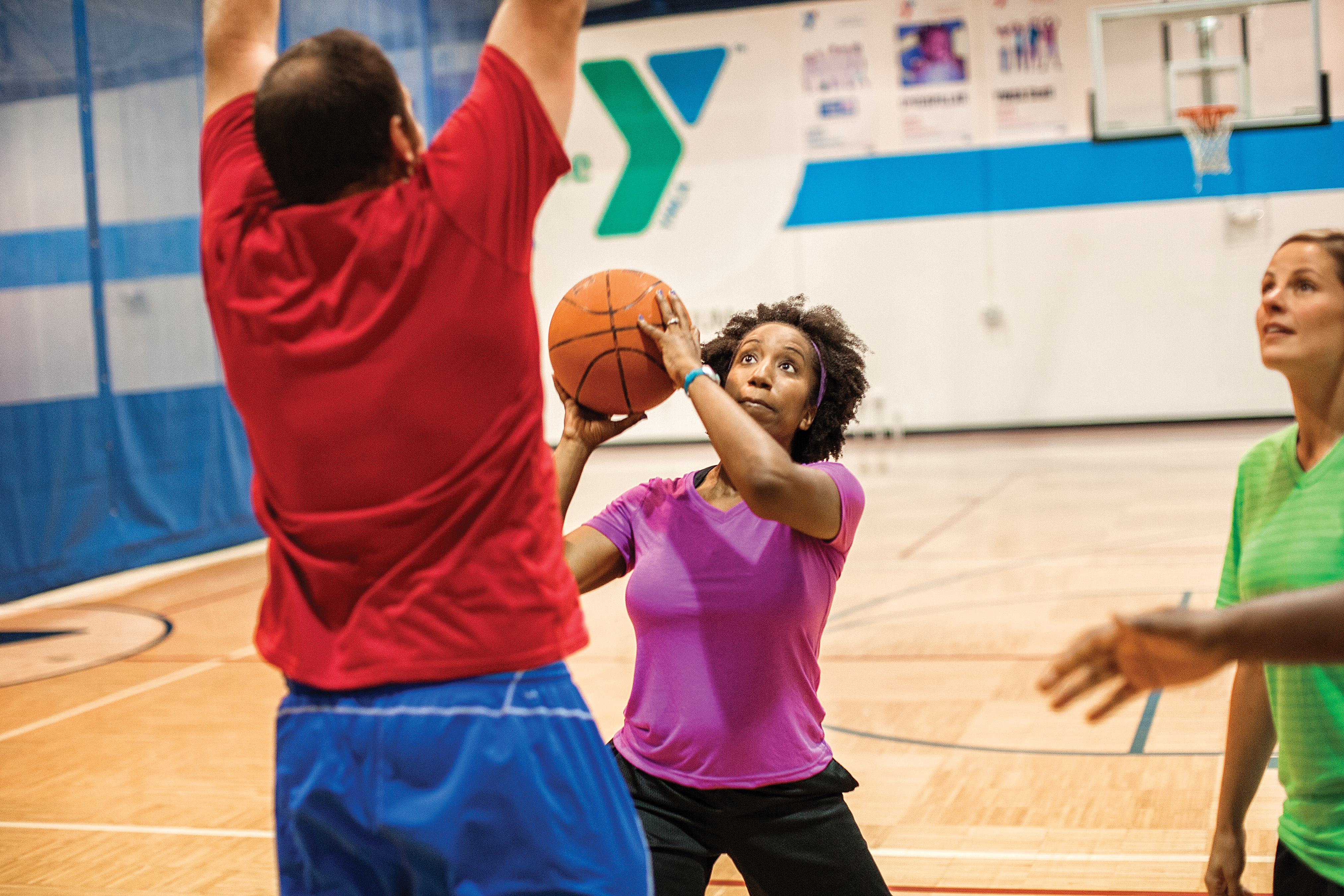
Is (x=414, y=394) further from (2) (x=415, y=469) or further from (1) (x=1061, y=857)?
(1) (x=1061, y=857)

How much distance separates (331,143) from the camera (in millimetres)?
1371

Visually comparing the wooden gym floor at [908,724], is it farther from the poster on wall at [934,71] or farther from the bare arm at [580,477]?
the poster on wall at [934,71]

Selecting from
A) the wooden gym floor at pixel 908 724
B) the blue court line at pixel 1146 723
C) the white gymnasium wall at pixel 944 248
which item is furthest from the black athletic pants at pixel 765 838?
the white gymnasium wall at pixel 944 248

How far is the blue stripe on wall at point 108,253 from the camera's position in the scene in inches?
309

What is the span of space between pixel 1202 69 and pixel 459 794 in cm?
1256

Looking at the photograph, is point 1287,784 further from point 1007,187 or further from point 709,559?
point 1007,187

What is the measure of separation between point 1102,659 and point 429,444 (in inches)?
29.8

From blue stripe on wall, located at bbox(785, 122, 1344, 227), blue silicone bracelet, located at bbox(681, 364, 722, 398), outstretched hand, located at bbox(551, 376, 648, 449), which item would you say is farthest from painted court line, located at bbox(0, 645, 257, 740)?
blue stripe on wall, located at bbox(785, 122, 1344, 227)

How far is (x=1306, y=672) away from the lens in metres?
1.87

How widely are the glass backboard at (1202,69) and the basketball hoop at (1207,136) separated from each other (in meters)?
0.14

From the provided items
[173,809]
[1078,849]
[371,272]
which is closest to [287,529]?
[371,272]

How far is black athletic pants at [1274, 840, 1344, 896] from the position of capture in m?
1.82

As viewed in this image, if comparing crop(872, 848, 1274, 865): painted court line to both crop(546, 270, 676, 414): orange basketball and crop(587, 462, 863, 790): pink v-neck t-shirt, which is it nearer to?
crop(587, 462, 863, 790): pink v-neck t-shirt

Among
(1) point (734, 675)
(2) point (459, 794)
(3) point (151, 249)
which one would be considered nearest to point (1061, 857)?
(1) point (734, 675)
